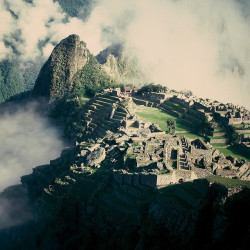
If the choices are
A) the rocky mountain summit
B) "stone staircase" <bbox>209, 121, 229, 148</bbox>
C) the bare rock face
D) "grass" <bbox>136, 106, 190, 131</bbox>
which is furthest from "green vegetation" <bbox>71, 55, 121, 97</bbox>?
the rocky mountain summit

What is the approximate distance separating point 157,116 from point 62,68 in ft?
171

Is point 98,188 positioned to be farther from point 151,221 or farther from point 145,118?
point 145,118

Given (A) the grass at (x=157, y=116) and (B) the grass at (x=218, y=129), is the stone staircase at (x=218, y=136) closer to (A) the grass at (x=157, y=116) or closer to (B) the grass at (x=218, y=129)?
(B) the grass at (x=218, y=129)

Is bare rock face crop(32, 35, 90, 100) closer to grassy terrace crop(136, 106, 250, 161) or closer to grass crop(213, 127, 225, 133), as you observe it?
grassy terrace crop(136, 106, 250, 161)

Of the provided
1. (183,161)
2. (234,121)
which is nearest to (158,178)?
(183,161)

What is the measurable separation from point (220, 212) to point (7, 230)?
30483 mm

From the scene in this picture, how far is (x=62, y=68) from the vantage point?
106 meters

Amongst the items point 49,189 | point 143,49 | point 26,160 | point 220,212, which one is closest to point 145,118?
point 26,160

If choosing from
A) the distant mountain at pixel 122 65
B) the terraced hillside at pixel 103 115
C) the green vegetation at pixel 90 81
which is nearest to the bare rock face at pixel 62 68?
the green vegetation at pixel 90 81

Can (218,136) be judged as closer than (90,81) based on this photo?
Yes

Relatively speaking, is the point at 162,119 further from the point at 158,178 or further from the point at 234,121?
the point at 158,178

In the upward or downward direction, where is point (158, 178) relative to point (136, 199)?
upward

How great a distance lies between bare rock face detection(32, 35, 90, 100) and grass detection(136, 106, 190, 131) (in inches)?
1436

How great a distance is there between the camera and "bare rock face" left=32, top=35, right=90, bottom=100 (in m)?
102
